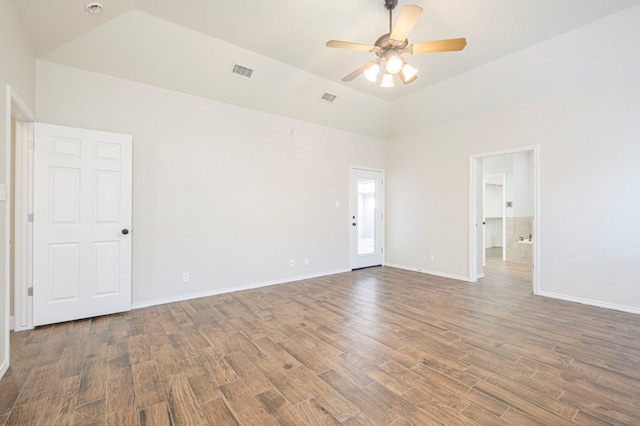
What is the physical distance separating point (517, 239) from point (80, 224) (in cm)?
879

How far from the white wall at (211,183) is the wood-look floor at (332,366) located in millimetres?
762

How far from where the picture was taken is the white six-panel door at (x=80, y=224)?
304 centimetres

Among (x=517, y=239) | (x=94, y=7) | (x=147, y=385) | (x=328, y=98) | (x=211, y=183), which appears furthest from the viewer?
(x=517, y=239)

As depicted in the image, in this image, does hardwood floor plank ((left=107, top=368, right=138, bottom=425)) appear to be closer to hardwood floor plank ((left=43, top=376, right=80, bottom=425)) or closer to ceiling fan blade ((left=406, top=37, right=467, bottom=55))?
hardwood floor plank ((left=43, top=376, right=80, bottom=425))

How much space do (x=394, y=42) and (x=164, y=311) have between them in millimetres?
3967

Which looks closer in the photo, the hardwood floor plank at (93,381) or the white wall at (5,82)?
the hardwood floor plank at (93,381)

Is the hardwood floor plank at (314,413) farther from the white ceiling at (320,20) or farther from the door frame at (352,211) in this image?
the door frame at (352,211)

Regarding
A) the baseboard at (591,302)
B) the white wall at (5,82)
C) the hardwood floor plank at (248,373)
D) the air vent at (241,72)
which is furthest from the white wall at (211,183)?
the baseboard at (591,302)

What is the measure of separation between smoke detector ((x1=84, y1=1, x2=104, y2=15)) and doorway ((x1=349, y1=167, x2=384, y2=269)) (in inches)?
176

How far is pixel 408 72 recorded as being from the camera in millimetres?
2873

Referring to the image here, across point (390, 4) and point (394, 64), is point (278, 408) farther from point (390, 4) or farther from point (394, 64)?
point (390, 4)

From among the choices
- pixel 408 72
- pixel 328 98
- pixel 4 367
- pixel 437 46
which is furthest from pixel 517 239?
pixel 4 367

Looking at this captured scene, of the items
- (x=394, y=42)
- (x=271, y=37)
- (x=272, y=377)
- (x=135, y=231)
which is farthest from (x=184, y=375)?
(x=271, y=37)

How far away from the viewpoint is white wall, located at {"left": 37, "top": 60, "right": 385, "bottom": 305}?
3.52m
